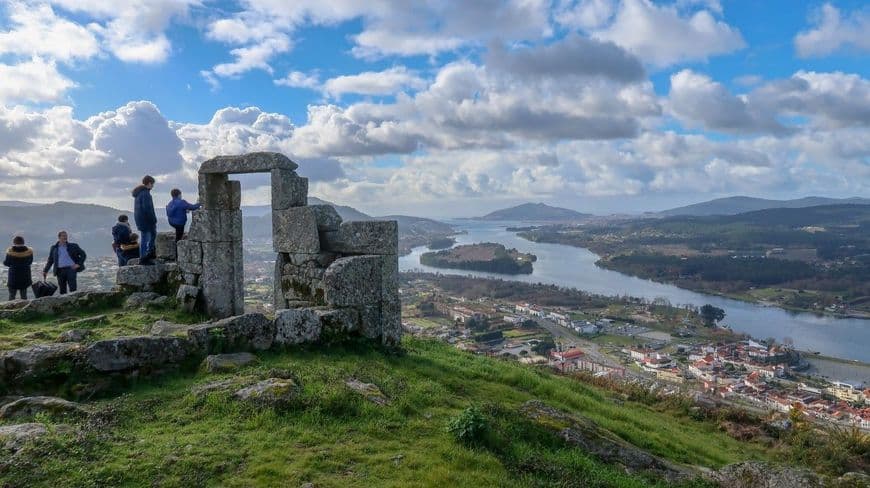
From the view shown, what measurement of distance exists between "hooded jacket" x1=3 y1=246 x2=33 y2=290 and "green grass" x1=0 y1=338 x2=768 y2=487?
8302mm

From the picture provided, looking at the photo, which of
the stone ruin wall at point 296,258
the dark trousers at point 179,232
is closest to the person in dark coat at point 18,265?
the stone ruin wall at point 296,258

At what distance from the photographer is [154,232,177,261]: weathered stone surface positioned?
45.5 ft

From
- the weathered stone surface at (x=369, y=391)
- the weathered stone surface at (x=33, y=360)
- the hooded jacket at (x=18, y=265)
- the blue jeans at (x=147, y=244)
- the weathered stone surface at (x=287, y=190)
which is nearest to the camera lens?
the weathered stone surface at (x=33, y=360)

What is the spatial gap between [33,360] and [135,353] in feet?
3.93

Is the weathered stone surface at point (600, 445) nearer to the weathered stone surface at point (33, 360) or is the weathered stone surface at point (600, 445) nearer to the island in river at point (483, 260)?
the weathered stone surface at point (33, 360)

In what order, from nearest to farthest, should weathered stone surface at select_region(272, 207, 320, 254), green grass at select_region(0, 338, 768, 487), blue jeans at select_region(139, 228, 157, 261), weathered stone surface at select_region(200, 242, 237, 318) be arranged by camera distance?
1. green grass at select_region(0, 338, 768, 487)
2. weathered stone surface at select_region(272, 207, 320, 254)
3. weathered stone surface at select_region(200, 242, 237, 318)
4. blue jeans at select_region(139, 228, 157, 261)

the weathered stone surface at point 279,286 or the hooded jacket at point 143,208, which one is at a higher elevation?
the hooded jacket at point 143,208

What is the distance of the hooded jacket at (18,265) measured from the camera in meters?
12.6

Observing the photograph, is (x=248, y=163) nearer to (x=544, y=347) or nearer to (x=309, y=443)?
(x=309, y=443)

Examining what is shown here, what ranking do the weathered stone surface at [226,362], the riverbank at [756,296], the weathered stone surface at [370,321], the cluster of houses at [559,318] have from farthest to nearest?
1. the riverbank at [756,296]
2. the cluster of houses at [559,318]
3. the weathered stone surface at [370,321]
4. the weathered stone surface at [226,362]

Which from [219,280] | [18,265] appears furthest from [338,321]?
[18,265]

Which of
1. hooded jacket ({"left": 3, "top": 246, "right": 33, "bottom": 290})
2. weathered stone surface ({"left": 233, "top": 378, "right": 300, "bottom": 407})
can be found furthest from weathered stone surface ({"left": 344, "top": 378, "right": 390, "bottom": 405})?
hooded jacket ({"left": 3, "top": 246, "right": 33, "bottom": 290})

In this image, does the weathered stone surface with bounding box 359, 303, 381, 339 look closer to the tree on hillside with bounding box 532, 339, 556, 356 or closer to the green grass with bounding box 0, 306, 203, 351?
the green grass with bounding box 0, 306, 203, 351

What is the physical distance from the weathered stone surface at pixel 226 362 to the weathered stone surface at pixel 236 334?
278 mm
